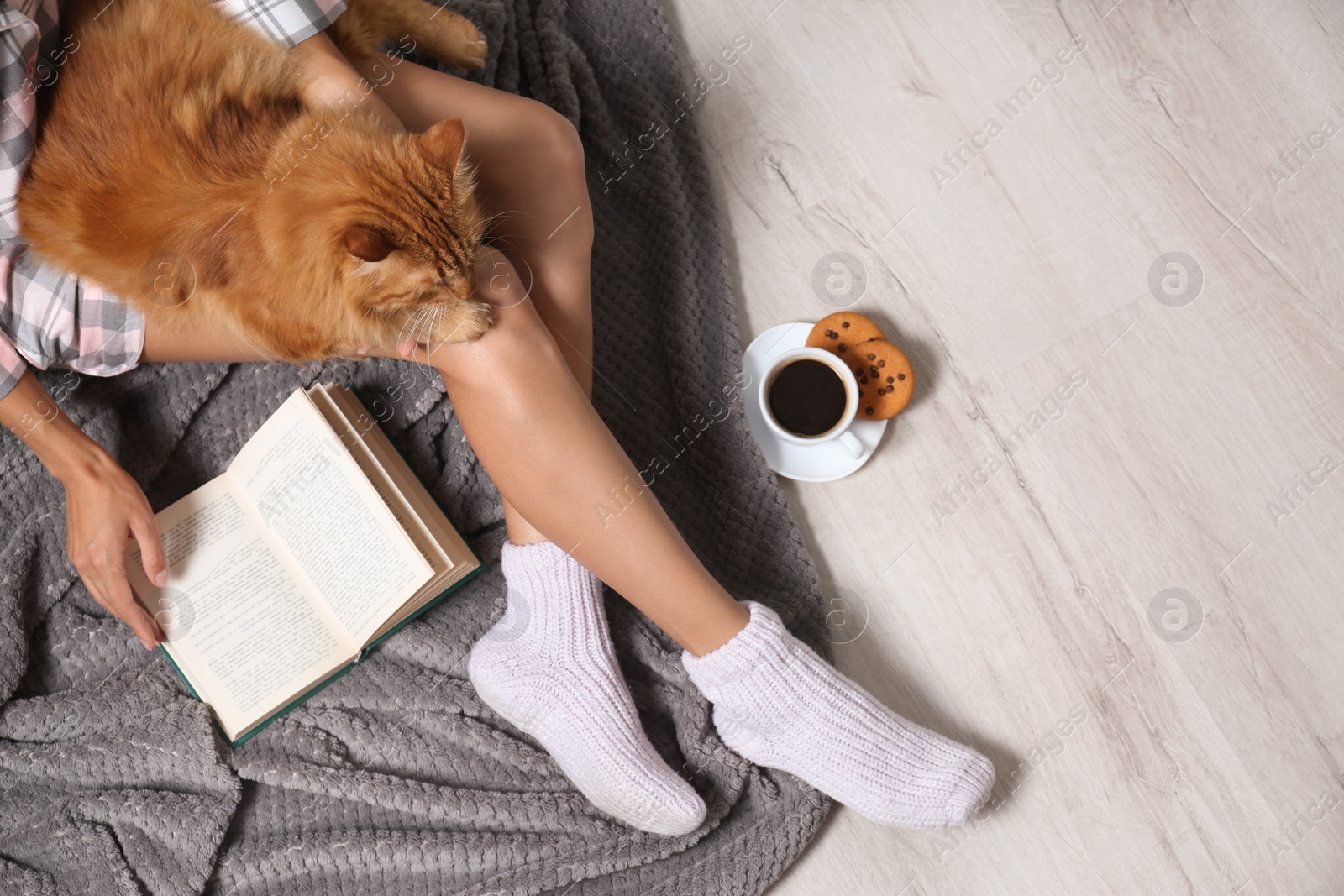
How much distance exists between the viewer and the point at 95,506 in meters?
0.92

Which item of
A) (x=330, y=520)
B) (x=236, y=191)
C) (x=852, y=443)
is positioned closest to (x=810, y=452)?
(x=852, y=443)

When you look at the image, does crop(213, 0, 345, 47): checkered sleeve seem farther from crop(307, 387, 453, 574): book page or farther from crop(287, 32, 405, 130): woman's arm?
crop(307, 387, 453, 574): book page

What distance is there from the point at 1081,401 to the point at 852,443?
35 centimetres

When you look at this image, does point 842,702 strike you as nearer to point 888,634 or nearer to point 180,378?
point 888,634

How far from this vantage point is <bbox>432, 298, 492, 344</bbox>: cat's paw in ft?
2.47

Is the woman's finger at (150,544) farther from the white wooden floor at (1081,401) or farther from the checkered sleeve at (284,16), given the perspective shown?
the white wooden floor at (1081,401)

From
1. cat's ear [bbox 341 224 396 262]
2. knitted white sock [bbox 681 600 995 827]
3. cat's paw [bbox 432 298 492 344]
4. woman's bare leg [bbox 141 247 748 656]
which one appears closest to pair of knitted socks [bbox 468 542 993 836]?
knitted white sock [bbox 681 600 995 827]

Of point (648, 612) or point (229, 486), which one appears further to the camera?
point (229, 486)

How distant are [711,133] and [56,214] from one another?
0.82 m

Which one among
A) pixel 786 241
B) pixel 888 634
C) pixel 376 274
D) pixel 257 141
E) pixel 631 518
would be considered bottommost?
pixel 888 634

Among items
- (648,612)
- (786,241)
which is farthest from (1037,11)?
(648,612)

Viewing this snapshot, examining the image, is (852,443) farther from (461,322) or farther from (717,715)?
(461,322)

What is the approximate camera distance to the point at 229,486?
107 centimetres

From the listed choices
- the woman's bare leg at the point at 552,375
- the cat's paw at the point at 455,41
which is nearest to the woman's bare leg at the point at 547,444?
the woman's bare leg at the point at 552,375
